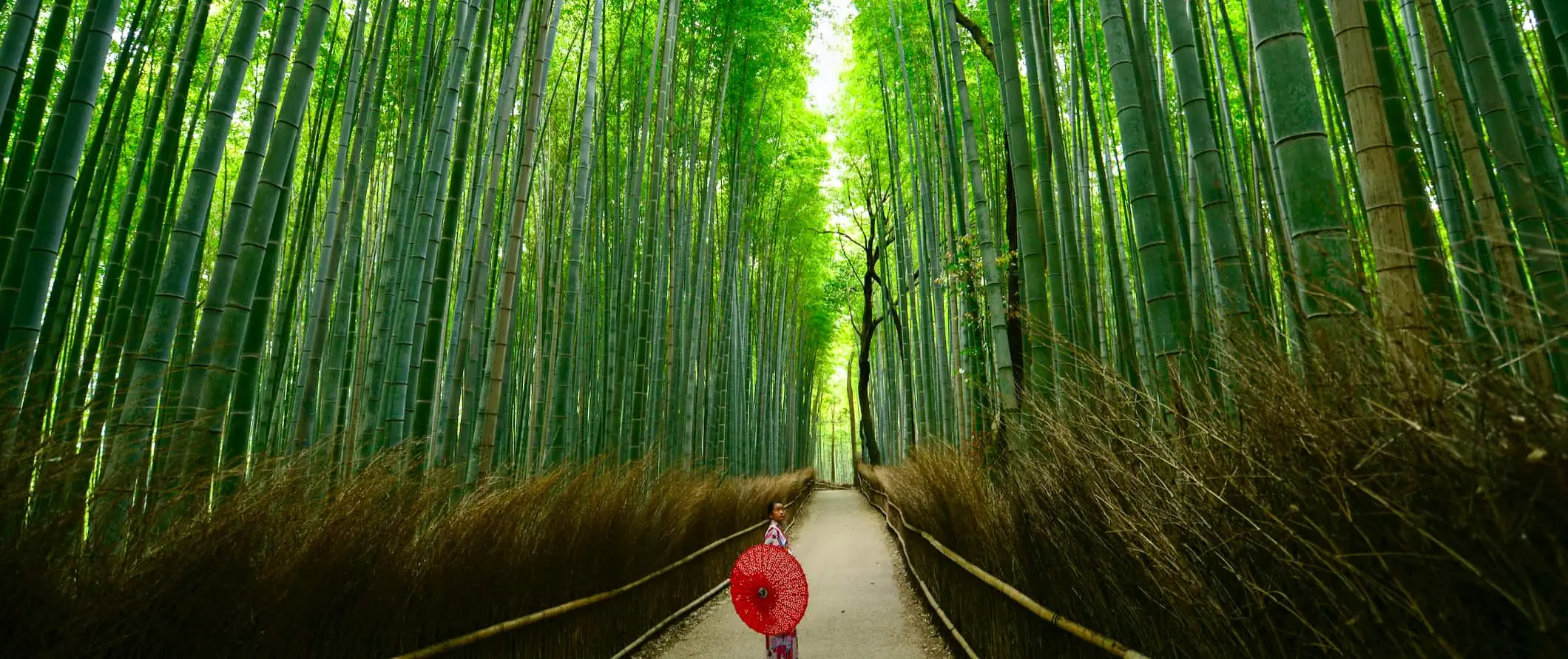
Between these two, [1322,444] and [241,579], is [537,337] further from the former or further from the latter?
[1322,444]

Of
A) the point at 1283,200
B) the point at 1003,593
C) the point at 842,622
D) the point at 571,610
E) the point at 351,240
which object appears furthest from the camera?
the point at 842,622

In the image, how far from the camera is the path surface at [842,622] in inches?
142

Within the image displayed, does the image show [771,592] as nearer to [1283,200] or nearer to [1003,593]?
[1003,593]

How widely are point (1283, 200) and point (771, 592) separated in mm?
2248

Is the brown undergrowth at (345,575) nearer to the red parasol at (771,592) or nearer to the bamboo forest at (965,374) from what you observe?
the bamboo forest at (965,374)

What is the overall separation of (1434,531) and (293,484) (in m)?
1.98

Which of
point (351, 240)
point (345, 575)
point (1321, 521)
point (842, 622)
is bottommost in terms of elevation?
point (842, 622)

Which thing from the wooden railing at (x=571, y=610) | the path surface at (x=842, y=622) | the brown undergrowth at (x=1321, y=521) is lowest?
the path surface at (x=842, y=622)

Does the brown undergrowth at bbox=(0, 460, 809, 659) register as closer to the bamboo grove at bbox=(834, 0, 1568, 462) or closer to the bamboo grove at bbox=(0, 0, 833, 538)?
the bamboo grove at bbox=(0, 0, 833, 538)

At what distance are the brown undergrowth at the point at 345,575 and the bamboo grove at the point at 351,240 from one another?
104mm

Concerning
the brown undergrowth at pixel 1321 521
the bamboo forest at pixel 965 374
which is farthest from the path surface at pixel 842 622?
the brown undergrowth at pixel 1321 521

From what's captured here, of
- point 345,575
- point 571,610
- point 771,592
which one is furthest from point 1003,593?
point 345,575

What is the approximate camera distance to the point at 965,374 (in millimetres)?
6004

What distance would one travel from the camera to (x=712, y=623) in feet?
14.1
